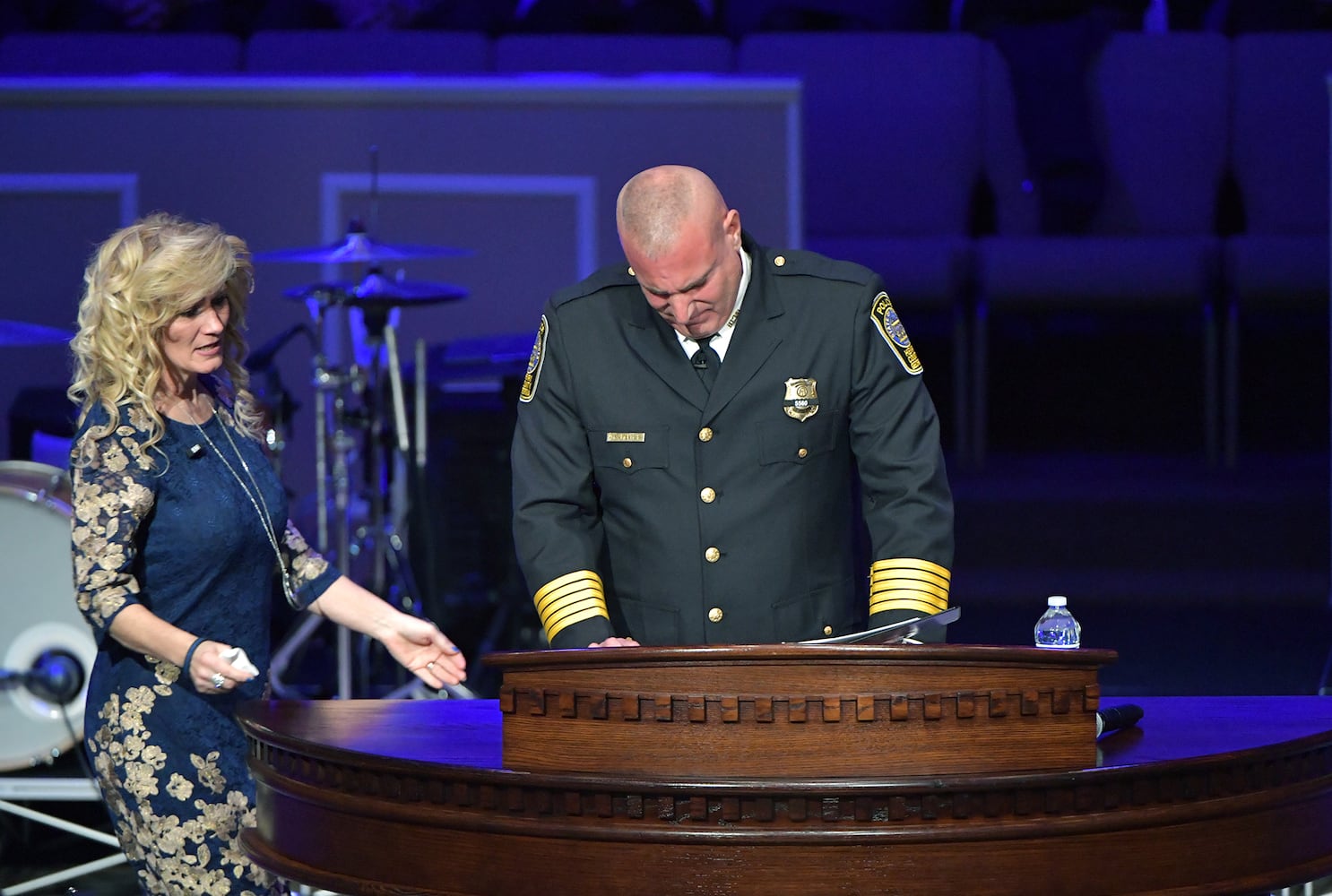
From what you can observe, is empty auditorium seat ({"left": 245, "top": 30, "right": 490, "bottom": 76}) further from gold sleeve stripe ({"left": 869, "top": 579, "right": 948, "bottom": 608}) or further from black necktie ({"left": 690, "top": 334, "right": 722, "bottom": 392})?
gold sleeve stripe ({"left": 869, "top": 579, "right": 948, "bottom": 608})

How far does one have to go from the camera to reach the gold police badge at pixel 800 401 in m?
2.24

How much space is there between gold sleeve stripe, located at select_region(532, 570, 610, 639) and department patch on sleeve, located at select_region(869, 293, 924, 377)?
511mm

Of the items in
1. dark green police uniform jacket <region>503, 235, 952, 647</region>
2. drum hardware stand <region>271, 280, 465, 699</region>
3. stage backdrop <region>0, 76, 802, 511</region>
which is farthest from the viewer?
stage backdrop <region>0, 76, 802, 511</region>

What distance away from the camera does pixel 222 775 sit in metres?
2.14

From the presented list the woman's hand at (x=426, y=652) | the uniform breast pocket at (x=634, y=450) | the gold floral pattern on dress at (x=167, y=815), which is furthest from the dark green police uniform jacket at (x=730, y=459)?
the gold floral pattern on dress at (x=167, y=815)

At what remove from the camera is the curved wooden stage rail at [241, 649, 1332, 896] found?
142cm

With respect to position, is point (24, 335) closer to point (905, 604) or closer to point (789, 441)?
point (789, 441)

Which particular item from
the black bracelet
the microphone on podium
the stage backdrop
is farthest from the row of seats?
the microphone on podium

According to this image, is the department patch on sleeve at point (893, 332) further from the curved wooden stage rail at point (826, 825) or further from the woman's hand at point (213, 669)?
the woman's hand at point (213, 669)

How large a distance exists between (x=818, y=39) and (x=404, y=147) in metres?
1.81

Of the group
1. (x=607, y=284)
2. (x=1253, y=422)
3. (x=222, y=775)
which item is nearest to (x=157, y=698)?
(x=222, y=775)

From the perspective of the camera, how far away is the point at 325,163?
202 inches

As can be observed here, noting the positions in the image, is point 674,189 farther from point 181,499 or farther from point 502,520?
point 502,520

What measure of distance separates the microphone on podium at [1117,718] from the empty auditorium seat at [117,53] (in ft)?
16.2
